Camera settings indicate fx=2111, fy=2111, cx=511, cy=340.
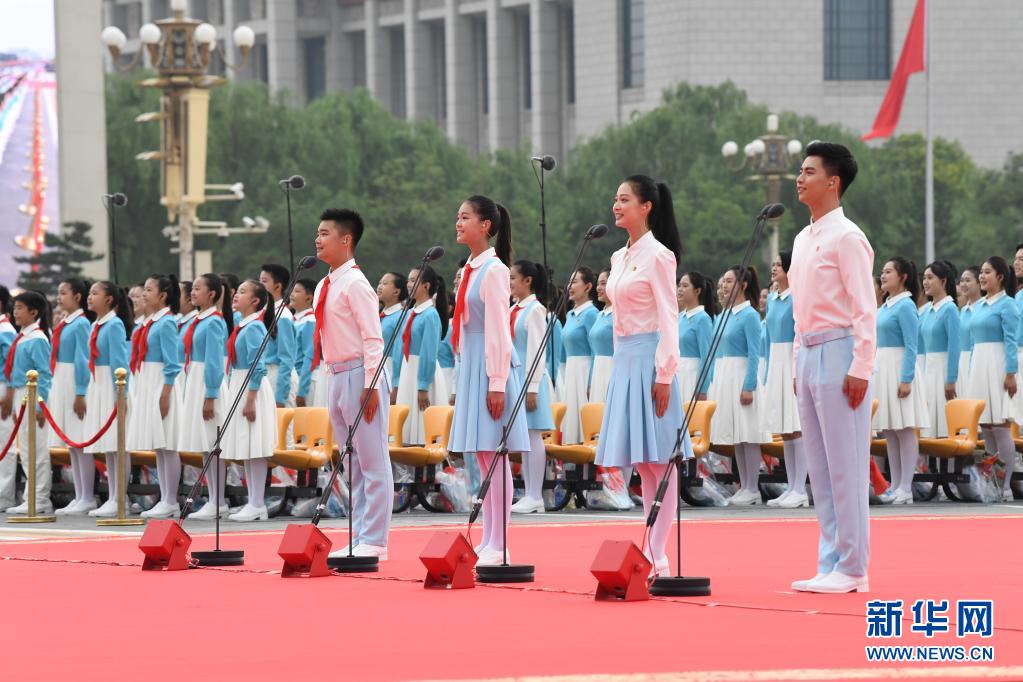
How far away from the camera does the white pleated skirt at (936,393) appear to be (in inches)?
710

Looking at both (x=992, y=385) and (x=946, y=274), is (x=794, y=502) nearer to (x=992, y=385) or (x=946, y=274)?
(x=992, y=385)

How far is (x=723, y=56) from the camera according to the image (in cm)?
7481

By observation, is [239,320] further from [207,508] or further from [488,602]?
[488,602]

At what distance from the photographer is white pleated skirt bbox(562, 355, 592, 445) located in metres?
18.2

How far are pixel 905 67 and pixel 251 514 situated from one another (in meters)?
32.6

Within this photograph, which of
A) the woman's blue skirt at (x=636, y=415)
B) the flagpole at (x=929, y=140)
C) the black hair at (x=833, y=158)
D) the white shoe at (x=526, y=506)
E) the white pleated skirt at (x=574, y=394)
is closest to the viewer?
the black hair at (x=833, y=158)

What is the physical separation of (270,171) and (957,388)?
41.5m

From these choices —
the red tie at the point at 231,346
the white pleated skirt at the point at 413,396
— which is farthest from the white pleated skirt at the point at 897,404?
the red tie at the point at 231,346

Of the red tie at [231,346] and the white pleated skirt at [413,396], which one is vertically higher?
the red tie at [231,346]

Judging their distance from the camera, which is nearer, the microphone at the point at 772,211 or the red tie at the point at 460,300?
the microphone at the point at 772,211

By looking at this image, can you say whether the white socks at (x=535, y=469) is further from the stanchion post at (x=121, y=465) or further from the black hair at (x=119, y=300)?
the black hair at (x=119, y=300)

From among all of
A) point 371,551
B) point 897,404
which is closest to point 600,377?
point 897,404

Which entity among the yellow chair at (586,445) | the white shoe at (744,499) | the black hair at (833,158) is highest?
the black hair at (833,158)

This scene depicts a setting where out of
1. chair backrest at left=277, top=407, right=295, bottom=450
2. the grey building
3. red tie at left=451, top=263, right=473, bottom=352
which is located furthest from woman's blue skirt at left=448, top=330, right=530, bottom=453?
the grey building
